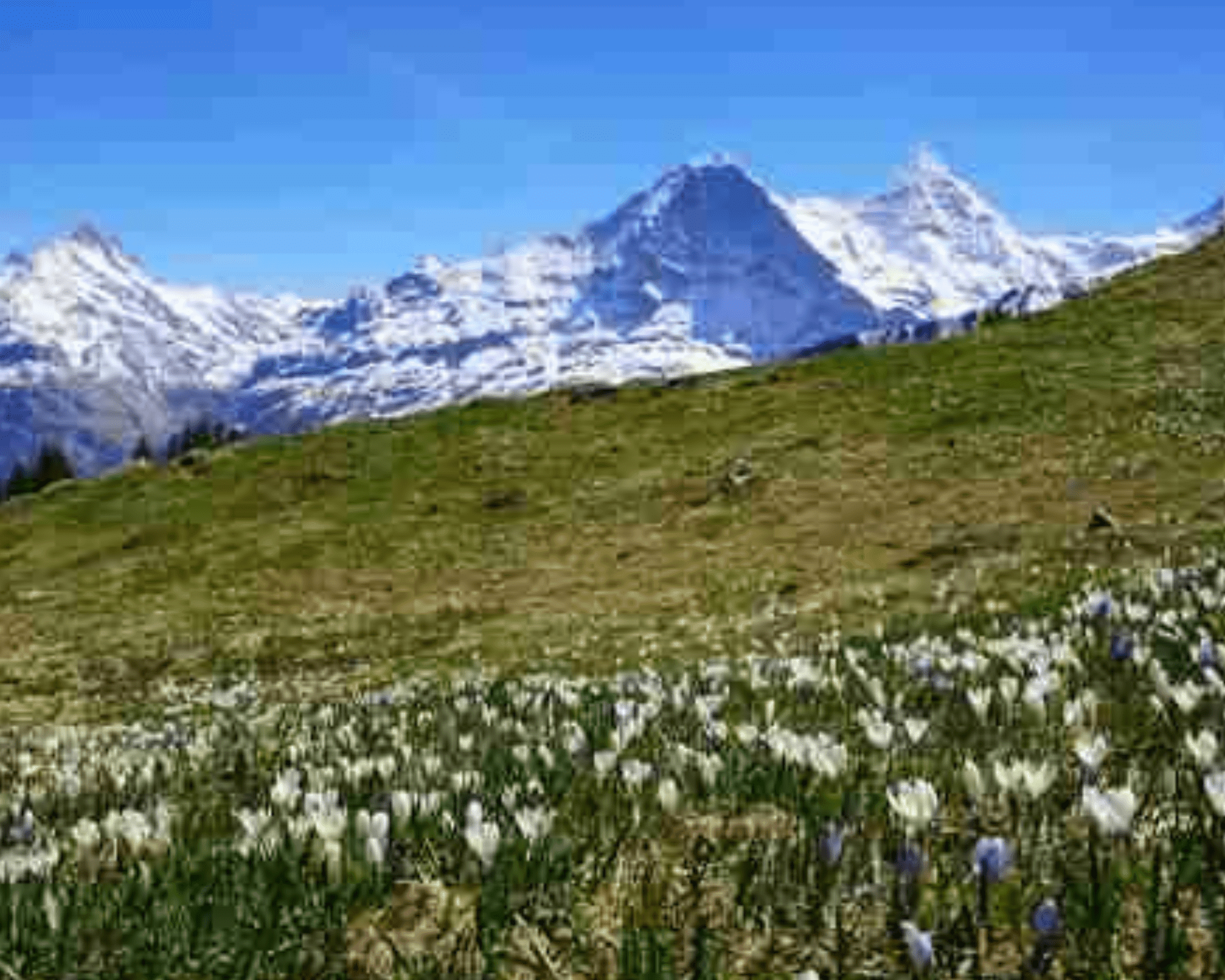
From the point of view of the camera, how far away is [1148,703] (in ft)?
20.8

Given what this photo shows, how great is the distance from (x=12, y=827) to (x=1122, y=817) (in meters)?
5.14

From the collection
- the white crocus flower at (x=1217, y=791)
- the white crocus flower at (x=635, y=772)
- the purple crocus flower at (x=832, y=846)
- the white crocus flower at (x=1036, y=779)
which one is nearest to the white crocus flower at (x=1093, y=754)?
the white crocus flower at (x=1036, y=779)

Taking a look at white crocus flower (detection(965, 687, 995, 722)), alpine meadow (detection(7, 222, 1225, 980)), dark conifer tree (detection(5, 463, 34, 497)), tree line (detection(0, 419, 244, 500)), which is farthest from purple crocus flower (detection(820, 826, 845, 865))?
dark conifer tree (detection(5, 463, 34, 497))

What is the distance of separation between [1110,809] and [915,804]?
604 mm

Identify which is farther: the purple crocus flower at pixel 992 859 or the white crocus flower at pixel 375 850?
the white crocus flower at pixel 375 850

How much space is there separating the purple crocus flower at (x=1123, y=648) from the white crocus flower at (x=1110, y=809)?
11.4ft

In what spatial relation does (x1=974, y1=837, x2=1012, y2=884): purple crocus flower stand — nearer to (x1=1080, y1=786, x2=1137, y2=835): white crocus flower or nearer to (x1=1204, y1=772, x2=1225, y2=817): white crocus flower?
(x1=1080, y1=786, x2=1137, y2=835): white crocus flower

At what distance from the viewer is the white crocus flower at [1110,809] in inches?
147

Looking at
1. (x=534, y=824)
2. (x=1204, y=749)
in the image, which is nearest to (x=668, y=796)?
(x=534, y=824)

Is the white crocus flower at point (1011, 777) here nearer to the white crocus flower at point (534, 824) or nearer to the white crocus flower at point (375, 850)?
the white crocus flower at point (534, 824)

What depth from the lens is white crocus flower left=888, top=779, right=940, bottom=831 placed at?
4.12 meters

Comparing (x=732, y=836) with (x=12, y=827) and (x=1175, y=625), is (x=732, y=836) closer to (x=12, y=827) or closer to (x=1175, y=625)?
(x=12, y=827)

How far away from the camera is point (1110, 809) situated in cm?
376

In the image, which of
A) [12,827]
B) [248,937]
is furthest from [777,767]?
[12,827]
